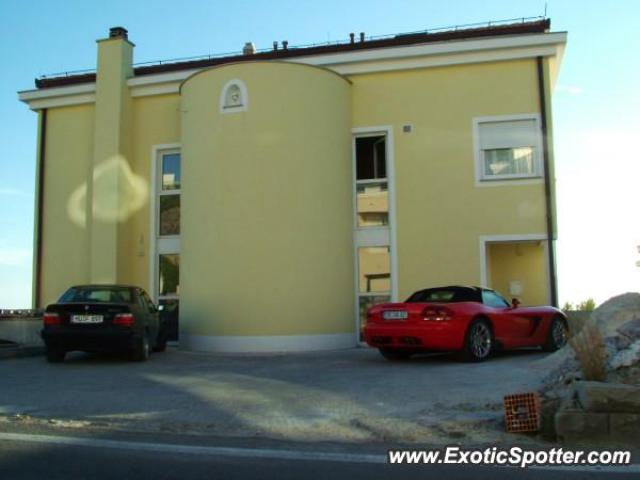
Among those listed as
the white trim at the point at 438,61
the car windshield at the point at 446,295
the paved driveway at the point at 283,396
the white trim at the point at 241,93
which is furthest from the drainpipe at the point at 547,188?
the white trim at the point at 241,93

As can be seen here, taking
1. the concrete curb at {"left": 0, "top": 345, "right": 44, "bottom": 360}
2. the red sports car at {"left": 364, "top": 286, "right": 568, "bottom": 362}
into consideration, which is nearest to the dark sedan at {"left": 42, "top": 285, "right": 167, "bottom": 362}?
the concrete curb at {"left": 0, "top": 345, "right": 44, "bottom": 360}

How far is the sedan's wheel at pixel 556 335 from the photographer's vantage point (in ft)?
40.9

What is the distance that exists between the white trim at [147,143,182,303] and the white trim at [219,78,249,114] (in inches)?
109

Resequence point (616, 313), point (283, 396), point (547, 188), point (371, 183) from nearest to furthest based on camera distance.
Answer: point (283, 396) < point (616, 313) < point (547, 188) < point (371, 183)

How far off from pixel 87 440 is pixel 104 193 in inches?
482

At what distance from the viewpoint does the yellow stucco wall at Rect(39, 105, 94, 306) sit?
18.2 metres

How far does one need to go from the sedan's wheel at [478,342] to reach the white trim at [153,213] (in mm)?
9109

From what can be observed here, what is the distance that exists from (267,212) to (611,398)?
9.68 m

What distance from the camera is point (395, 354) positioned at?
12.2m

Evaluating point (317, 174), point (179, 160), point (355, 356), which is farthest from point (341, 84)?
point (355, 356)

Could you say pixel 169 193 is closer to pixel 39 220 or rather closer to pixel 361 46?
pixel 39 220

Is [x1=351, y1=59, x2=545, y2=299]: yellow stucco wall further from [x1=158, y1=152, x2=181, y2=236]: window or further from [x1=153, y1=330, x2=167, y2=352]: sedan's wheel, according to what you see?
[x1=153, y1=330, x2=167, y2=352]: sedan's wheel

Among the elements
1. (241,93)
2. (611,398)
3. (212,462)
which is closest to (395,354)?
(611,398)

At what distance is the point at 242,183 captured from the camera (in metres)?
14.8
